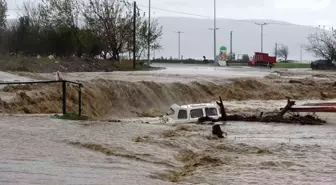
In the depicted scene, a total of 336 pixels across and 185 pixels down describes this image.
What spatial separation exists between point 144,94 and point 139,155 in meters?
18.2

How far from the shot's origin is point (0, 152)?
39.8 feet

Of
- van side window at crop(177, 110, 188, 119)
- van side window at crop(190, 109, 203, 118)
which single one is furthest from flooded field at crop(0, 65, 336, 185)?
van side window at crop(177, 110, 188, 119)

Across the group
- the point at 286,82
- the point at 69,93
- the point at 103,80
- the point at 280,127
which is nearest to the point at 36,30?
the point at 286,82

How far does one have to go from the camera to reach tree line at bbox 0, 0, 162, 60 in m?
61.3

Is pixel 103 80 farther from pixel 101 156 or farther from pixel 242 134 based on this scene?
pixel 101 156

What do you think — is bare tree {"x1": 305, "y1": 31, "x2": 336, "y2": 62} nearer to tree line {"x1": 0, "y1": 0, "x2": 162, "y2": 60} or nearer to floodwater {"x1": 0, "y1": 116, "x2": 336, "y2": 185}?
tree line {"x1": 0, "y1": 0, "x2": 162, "y2": 60}

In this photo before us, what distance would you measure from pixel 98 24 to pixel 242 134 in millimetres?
44923

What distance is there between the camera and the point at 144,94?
31109 mm

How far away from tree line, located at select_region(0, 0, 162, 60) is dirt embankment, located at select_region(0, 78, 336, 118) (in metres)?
23.9

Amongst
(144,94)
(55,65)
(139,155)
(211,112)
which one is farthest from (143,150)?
(55,65)

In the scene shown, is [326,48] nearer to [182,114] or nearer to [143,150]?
[182,114]

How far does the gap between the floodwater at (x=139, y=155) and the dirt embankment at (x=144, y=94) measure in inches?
164

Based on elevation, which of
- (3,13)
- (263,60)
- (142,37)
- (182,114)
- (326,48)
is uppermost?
(3,13)

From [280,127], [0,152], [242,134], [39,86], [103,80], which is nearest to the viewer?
[0,152]
